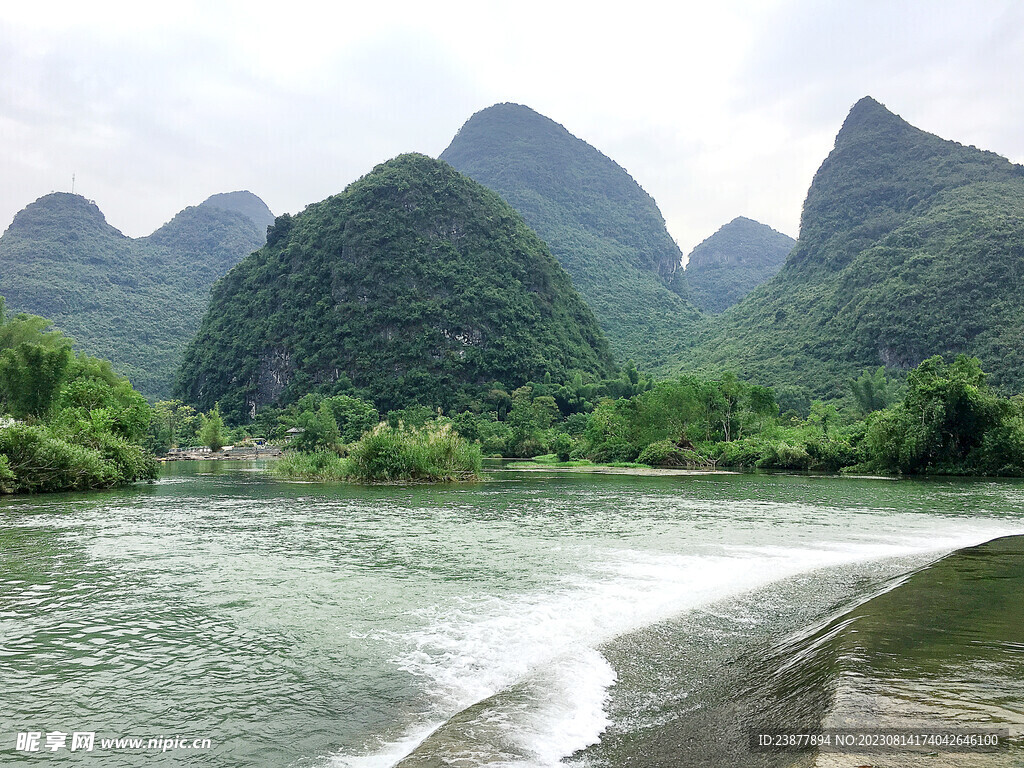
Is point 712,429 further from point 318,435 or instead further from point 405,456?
point 318,435

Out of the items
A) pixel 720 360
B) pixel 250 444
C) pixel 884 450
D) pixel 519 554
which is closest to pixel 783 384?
pixel 720 360

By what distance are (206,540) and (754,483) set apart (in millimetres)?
28985

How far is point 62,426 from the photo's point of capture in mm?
31250

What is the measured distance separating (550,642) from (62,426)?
32255 millimetres

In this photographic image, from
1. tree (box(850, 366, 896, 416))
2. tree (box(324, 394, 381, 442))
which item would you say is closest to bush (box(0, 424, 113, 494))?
tree (box(324, 394, 381, 442))

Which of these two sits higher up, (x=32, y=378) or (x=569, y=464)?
(x=32, y=378)

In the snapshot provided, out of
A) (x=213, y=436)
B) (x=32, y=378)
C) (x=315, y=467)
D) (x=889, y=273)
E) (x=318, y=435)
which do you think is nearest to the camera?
(x=315, y=467)

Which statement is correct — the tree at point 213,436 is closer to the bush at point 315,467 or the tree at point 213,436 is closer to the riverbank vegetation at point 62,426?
the riverbank vegetation at point 62,426

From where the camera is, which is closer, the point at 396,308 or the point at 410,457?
the point at 410,457

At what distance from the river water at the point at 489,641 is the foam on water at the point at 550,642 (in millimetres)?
38

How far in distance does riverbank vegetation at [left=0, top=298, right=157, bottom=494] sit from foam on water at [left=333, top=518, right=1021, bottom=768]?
2547cm

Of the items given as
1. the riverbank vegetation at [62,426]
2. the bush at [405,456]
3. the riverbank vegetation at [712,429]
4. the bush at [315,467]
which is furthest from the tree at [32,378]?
the bush at [405,456]

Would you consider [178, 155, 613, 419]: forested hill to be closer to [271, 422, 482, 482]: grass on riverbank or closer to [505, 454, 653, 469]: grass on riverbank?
[505, 454, 653, 469]: grass on riverbank

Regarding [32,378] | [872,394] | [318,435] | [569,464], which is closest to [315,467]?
[32,378]
